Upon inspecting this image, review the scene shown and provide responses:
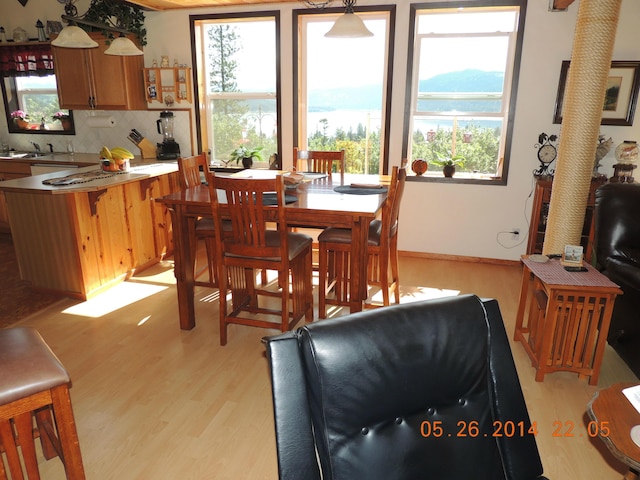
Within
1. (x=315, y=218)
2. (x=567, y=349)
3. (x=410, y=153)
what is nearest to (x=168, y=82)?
(x=410, y=153)

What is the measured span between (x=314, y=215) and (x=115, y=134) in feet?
11.7

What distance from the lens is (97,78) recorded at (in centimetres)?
470

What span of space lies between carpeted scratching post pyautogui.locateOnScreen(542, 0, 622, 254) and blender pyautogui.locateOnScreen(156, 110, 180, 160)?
3.65 meters

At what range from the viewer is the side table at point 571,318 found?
2322 mm

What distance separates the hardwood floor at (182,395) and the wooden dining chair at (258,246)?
0.90 ft

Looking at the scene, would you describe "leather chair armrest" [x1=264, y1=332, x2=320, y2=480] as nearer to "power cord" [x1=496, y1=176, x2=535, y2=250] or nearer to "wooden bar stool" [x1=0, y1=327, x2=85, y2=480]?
"wooden bar stool" [x1=0, y1=327, x2=85, y2=480]

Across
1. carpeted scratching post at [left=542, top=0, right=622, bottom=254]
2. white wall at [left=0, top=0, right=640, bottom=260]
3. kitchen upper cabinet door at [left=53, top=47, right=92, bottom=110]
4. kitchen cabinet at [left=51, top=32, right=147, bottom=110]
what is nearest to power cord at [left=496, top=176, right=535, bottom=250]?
white wall at [left=0, top=0, right=640, bottom=260]

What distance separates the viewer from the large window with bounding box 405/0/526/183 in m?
3.99

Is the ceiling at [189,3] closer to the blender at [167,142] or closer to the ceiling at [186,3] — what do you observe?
the ceiling at [186,3]

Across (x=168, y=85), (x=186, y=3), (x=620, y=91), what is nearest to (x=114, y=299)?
(x=168, y=85)

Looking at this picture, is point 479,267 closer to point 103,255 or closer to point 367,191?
point 367,191

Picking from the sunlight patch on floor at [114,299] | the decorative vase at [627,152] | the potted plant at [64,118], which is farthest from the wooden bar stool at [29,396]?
the potted plant at [64,118]

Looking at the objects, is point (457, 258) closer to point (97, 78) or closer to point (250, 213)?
point (250, 213)

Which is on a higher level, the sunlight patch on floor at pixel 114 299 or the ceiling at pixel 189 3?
the ceiling at pixel 189 3
